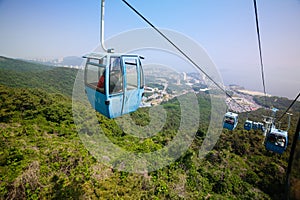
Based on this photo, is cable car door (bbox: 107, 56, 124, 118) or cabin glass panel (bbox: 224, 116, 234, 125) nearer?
cable car door (bbox: 107, 56, 124, 118)

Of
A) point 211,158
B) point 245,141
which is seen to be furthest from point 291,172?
point 245,141

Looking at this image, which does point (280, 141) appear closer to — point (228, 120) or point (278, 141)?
point (278, 141)

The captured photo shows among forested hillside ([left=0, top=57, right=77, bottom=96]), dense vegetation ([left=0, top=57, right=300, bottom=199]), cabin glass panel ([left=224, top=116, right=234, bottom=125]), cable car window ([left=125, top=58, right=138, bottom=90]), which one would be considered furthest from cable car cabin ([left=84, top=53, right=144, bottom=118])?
forested hillside ([left=0, top=57, right=77, bottom=96])

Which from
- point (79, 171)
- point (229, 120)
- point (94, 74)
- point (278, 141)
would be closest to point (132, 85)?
point (94, 74)

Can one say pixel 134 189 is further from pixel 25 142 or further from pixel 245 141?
pixel 245 141

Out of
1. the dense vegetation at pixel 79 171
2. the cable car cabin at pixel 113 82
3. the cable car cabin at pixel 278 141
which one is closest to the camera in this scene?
the cable car cabin at pixel 113 82

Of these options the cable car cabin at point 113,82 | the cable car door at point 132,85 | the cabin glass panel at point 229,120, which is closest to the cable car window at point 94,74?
the cable car cabin at point 113,82

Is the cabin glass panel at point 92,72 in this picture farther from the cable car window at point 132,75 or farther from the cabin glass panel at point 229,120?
the cabin glass panel at point 229,120

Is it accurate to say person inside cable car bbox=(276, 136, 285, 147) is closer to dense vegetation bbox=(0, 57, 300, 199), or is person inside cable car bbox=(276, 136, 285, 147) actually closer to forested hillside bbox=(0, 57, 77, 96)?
dense vegetation bbox=(0, 57, 300, 199)
